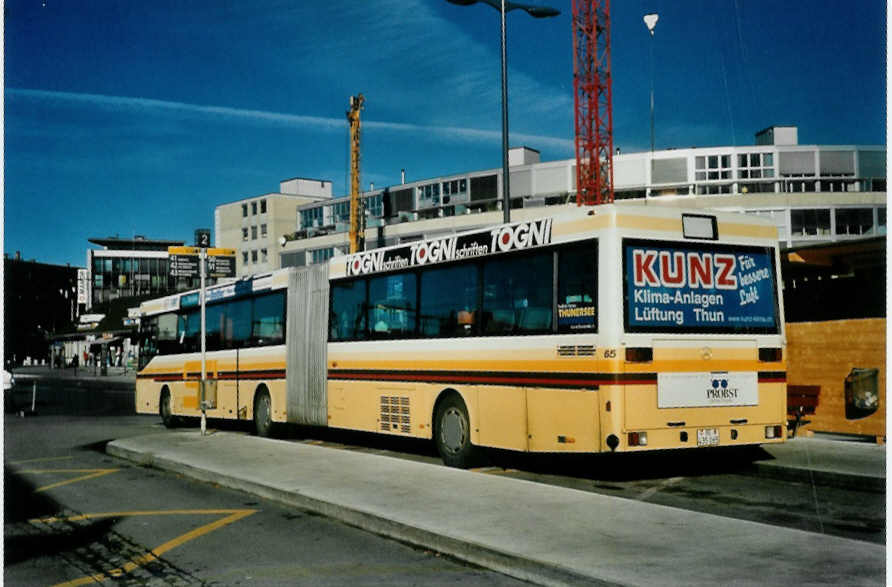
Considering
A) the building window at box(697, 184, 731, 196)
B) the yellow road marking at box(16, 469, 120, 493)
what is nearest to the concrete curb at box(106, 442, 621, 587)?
the yellow road marking at box(16, 469, 120, 493)

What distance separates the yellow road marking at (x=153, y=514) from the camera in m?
6.71

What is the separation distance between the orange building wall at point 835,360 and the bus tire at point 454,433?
540 centimetres

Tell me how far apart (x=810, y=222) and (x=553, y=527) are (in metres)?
86.0

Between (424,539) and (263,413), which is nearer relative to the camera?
(424,539)

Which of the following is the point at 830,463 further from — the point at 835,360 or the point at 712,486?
the point at 835,360

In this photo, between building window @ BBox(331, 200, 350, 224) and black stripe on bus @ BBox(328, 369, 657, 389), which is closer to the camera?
black stripe on bus @ BBox(328, 369, 657, 389)

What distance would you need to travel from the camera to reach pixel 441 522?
7871 millimetres

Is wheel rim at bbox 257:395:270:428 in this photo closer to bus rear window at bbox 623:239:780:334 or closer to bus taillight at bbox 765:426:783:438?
bus rear window at bbox 623:239:780:334

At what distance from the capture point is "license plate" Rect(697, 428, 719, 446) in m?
10.5

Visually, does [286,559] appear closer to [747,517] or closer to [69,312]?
[747,517]

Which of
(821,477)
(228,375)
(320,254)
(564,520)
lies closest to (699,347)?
(821,477)

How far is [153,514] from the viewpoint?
366 inches

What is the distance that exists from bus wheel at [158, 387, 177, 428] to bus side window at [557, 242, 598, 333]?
1319cm

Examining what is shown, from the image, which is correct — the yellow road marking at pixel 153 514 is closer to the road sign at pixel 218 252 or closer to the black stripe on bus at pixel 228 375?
the black stripe on bus at pixel 228 375
